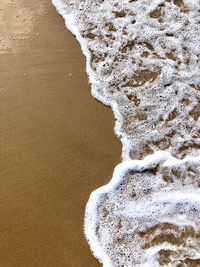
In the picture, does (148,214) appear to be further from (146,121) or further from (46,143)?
(46,143)

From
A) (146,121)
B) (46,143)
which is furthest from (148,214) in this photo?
(46,143)

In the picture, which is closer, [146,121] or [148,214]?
[148,214]

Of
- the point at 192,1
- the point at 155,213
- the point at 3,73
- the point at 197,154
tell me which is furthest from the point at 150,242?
the point at 192,1

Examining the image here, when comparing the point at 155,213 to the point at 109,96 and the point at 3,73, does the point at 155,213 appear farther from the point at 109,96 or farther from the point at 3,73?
the point at 3,73
